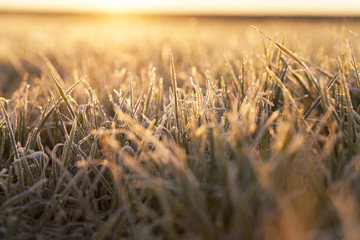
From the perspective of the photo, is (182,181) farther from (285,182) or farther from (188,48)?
(188,48)

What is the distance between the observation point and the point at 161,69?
8.28 ft

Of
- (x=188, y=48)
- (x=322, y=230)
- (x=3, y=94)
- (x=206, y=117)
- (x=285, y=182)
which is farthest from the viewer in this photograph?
(x=188, y=48)

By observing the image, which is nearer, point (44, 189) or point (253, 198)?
point (253, 198)

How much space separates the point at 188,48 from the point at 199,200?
2.67 m

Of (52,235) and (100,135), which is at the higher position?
(100,135)

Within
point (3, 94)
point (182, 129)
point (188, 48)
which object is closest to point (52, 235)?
point (182, 129)

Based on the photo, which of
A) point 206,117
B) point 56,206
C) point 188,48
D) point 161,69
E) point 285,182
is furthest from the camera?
point 188,48

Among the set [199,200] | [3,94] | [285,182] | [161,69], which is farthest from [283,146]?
[3,94]

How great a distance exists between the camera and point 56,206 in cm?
95

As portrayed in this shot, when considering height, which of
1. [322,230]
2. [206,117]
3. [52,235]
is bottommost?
[52,235]

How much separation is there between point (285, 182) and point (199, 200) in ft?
0.81

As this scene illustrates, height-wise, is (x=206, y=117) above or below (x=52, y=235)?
above

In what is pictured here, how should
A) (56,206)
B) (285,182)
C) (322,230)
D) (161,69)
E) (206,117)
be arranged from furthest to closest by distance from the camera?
(161,69)
(206,117)
(56,206)
(285,182)
(322,230)

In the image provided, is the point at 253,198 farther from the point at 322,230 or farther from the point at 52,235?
the point at 52,235
